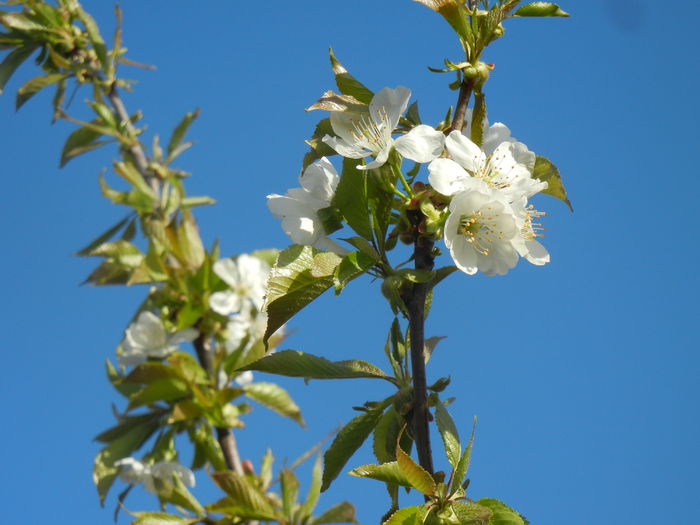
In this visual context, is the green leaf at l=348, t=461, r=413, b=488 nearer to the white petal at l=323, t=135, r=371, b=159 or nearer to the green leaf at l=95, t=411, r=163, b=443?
the white petal at l=323, t=135, r=371, b=159

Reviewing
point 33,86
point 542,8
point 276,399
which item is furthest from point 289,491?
point 33,86

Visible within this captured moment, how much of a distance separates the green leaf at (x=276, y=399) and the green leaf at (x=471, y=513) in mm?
1245

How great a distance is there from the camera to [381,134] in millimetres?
1132

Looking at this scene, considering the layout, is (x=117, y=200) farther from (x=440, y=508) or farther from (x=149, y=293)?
(x=440, y=508)

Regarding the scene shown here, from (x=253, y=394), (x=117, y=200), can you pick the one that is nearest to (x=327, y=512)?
(x=253, y=394)

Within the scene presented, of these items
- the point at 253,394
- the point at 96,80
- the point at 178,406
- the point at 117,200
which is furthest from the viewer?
the point at 96,80

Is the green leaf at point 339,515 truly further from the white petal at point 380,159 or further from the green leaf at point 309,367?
the white petal at point 380,159

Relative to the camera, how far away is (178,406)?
1.98m

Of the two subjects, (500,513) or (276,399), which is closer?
(500,513)

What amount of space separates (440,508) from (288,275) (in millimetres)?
413

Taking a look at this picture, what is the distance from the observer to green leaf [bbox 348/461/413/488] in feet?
3.32

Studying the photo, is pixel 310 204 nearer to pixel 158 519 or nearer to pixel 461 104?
pixel 461 104

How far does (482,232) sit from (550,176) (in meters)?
0.21

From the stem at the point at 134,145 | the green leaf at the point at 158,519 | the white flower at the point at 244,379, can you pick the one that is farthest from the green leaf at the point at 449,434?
the stem at the point at 134,145
